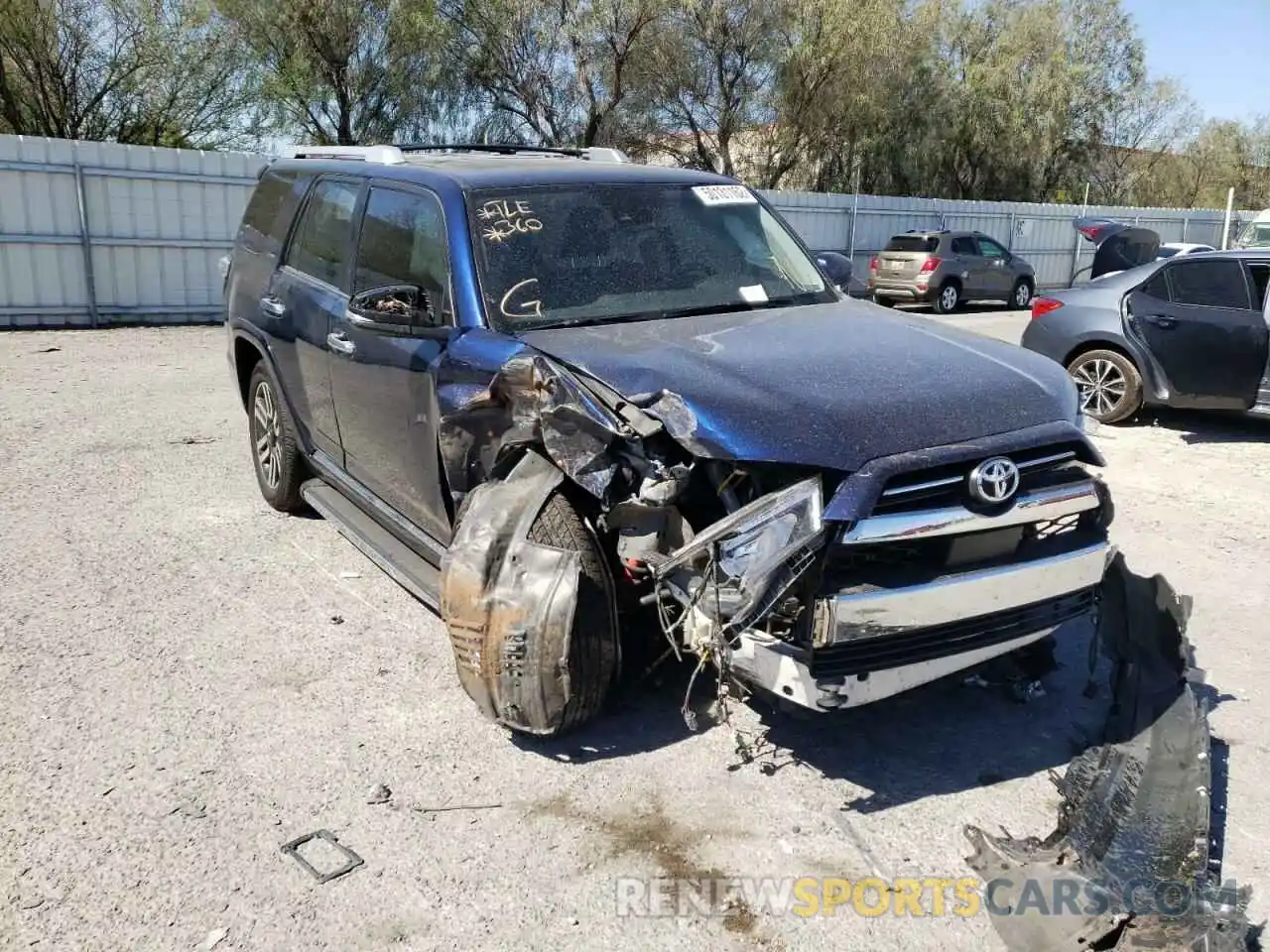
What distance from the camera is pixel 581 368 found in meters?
3.62

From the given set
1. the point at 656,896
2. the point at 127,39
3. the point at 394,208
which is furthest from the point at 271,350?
the point at 127,39

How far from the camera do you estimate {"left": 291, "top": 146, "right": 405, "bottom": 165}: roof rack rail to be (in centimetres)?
529

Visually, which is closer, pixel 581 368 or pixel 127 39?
pixel 581 368

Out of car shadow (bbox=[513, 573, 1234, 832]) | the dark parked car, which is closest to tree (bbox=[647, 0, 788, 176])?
the dark parked car

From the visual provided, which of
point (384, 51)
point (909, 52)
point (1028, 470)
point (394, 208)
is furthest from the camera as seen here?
point (909, 52)

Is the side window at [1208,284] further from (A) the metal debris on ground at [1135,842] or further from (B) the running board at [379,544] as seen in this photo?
(B) the running board at [379,544]

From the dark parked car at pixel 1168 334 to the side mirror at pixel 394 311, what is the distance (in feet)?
22.6

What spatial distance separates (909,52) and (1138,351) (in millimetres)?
23009

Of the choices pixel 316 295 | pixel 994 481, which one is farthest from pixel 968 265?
pixel 994 481

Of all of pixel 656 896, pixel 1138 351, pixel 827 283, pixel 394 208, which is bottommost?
pixel 656 896

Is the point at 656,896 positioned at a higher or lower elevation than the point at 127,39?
lower

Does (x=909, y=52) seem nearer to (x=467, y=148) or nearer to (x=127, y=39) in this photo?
(x=127, y=39)

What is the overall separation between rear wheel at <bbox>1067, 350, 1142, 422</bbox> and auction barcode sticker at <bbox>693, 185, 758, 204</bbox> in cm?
525

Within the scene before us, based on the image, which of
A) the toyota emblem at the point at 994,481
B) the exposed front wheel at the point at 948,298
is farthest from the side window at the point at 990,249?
the toyota emblem at the point at 994,481
